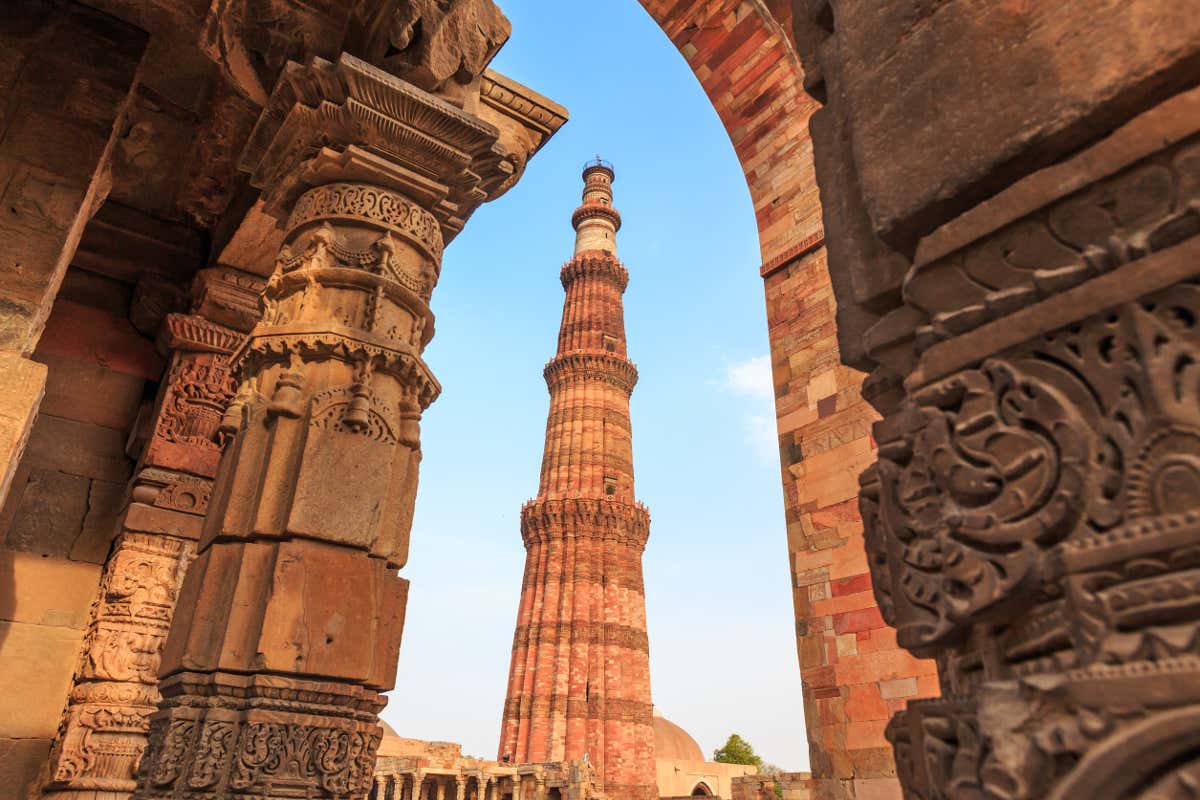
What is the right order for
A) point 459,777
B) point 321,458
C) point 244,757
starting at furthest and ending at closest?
point 459,777, point 321,458, point 244,757

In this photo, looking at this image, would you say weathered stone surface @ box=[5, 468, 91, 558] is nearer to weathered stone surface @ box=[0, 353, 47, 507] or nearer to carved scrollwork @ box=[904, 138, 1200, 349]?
weathered stone surface @ box=[0, 353, 47, 507]

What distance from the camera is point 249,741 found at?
78.4 inches

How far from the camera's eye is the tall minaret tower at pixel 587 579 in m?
19.1

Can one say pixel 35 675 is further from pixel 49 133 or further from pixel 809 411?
pixel 809 411

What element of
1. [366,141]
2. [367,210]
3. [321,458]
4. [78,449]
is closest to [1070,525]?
[321,458]

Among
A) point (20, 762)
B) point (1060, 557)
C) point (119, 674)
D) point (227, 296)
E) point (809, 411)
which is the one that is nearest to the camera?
point (1060, 557)

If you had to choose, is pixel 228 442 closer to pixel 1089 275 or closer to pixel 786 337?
pixel 1089 275

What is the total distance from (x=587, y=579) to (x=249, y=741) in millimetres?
19104

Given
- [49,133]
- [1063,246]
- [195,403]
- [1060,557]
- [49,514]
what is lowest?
[1060,557]

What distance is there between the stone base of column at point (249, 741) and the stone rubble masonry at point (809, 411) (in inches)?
132

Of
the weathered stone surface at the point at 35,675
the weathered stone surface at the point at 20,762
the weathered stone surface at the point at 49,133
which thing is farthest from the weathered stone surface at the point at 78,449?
the weathered stone surface at the point at 49,133

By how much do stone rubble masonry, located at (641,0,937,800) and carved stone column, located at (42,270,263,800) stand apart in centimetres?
391

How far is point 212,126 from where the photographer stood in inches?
156

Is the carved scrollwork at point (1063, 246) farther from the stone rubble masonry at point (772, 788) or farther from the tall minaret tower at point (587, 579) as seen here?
the tall minaret tower at point (587, 579)
